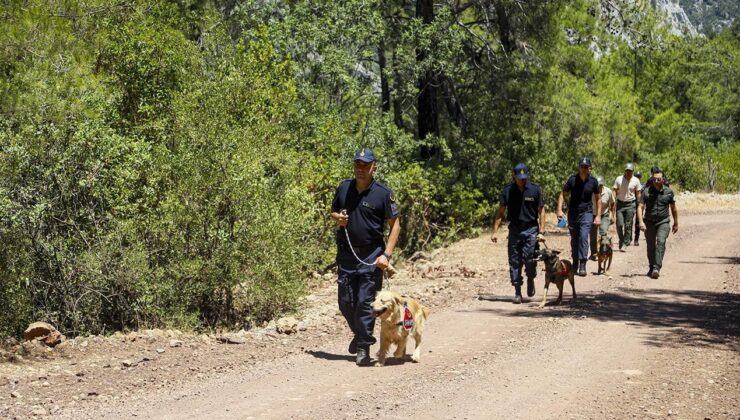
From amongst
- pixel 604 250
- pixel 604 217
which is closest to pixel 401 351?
pixel 604 250

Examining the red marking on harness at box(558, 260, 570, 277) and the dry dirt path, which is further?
the red marking on harness at box(558, 260, 570, 277)

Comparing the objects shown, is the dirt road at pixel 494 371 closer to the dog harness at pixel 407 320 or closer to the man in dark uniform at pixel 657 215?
the dog harness at pixel 407 320

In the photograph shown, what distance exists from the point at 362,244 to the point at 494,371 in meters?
1.80

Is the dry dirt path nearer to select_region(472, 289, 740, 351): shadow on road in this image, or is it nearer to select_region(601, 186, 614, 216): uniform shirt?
select_region(472, 289, 740, 351): shadow on road

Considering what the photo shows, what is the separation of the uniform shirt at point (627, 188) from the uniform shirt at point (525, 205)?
7540 mm

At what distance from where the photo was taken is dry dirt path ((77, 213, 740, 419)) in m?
7.39

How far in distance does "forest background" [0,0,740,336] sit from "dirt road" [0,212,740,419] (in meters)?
2.07

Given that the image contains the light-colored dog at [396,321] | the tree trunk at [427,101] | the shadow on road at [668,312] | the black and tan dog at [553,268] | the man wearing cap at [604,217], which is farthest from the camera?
the tree trunk at [427,101]

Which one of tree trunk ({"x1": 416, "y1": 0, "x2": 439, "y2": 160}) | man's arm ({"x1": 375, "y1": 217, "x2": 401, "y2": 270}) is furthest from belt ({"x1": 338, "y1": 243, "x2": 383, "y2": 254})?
tree trunk ({"x1": 416, "y1": 0, "x2": 439, "y2": 160})

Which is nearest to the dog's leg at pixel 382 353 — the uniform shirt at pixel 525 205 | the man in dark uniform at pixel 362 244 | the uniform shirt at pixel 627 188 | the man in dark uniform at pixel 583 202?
the man in dark uniform at pixel 362 244

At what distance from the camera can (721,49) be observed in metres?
68.0

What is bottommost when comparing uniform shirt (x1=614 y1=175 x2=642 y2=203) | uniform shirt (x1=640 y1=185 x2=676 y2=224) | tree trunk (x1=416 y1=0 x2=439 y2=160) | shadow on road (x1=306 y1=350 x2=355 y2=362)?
shadow on road (x1=306 y1=350 x2=355 y2=362)

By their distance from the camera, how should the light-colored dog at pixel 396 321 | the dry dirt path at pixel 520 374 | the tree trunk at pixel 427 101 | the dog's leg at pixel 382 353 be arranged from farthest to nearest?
the tree trunk at pixel 427 101
the dog's leg at pixel 382 353
the light-colored dog at pixel 396 321
the dry dirt path at pixel 520 374

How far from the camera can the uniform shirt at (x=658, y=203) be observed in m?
16.2
